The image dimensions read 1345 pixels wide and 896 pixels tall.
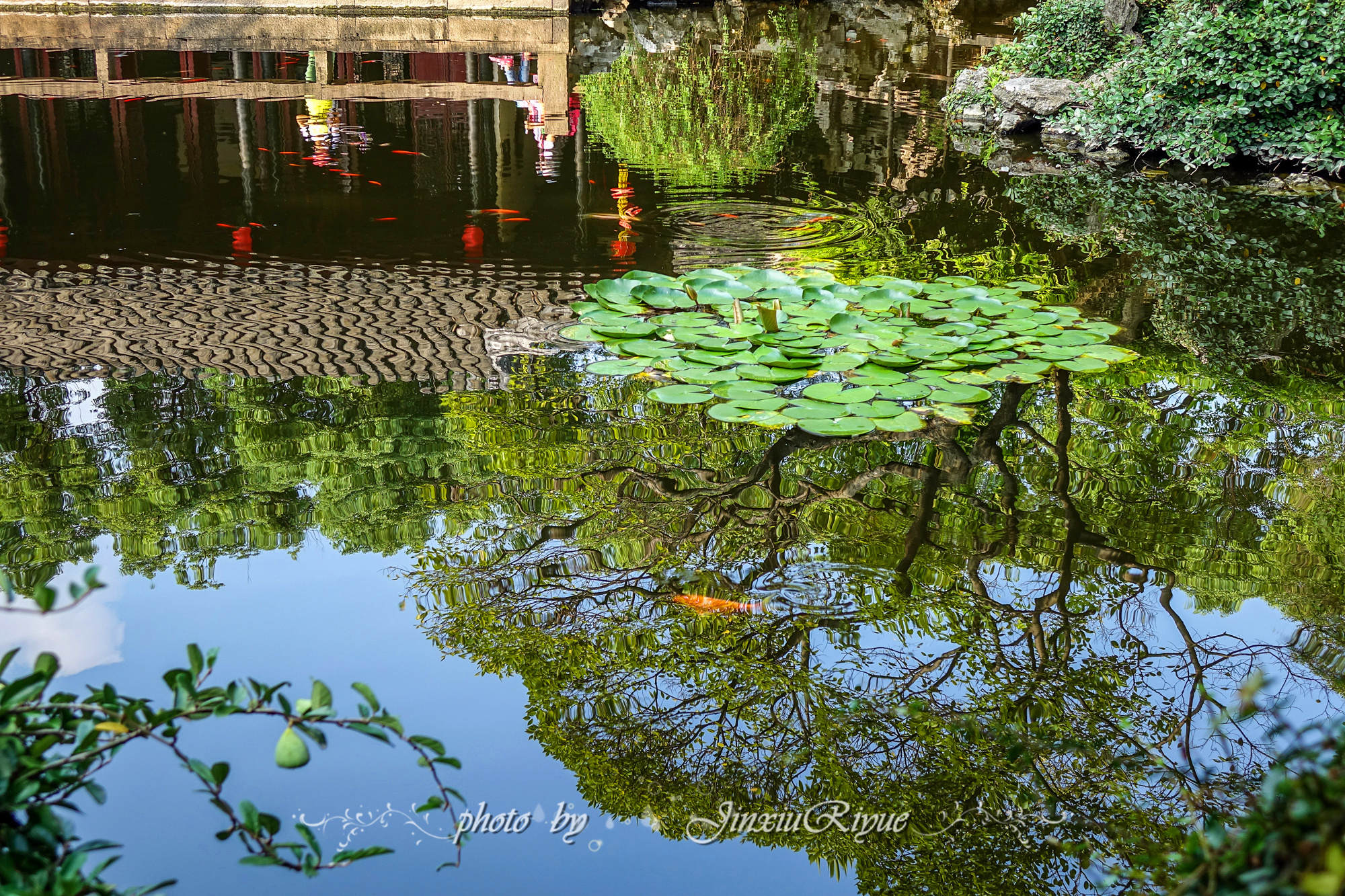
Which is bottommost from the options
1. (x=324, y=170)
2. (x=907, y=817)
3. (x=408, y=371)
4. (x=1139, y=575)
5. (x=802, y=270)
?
(x=907, y=817)

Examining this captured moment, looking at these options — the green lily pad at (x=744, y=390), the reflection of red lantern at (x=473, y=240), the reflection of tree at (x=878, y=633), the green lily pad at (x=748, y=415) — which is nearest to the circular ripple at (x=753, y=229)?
the reflection of red lantern at (x=473, y=240)

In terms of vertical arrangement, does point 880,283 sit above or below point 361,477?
above

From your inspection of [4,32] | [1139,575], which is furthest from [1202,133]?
[4,32]

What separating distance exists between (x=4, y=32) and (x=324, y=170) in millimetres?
10528

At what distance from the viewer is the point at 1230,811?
209 cm

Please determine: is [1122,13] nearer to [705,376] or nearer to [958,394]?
[958,394]

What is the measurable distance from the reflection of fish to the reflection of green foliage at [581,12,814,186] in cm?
506

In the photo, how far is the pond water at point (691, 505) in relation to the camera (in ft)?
7.50

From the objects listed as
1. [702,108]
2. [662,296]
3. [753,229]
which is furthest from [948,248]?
[702,108]

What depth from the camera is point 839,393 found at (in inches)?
143

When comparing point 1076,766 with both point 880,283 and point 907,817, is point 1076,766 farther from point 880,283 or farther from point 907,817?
point 880,283

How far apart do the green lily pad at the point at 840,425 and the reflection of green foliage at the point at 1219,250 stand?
1.82 metres

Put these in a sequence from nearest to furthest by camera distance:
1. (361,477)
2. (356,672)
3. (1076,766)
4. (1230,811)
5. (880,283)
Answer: (1230,811) < (1076,766) < (356,672) < (361,477) < (880,283)

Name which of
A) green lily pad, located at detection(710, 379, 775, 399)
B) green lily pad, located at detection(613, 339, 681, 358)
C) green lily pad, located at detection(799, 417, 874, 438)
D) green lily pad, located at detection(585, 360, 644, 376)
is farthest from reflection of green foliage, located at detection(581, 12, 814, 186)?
green lily pad, located at detection(799, 417, 874, 438)
